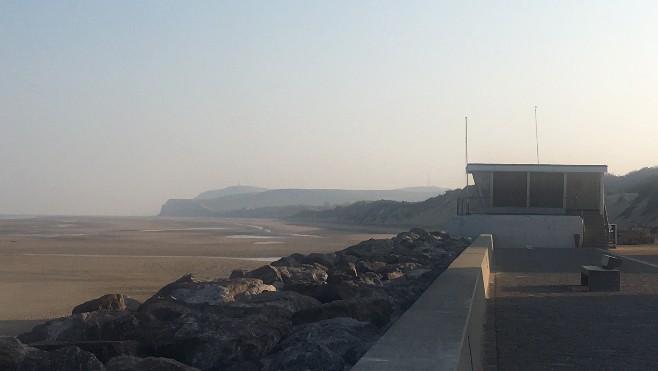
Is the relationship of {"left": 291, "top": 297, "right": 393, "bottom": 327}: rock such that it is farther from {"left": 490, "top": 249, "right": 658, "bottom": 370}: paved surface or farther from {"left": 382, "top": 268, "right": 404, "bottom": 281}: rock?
{"left": 382, "top": 268, "right": 404, "bottom": 281}: rock

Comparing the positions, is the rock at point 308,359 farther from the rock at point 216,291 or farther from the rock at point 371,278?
the rock at point 371,278

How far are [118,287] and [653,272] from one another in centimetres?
1274

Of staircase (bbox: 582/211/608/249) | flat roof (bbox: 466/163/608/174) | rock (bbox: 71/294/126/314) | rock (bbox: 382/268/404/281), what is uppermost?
flat roof (bbox: 466/163/608/174)

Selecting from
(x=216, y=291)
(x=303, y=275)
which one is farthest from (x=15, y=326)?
(x=303, y=275)

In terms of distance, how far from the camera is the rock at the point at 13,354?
6.03m

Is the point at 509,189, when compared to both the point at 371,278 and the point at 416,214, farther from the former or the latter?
the point at 416,214

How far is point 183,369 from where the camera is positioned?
553 centimetres

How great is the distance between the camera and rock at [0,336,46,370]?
603 cm

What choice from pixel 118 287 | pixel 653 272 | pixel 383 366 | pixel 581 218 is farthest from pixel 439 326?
pixel 581 218

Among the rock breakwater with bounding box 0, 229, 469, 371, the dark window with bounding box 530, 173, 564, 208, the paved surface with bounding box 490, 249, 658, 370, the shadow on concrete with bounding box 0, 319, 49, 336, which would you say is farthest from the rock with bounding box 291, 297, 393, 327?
the dark window with bounding box 530, 173, 564, 208

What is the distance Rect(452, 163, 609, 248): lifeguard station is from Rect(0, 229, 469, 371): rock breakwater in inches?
628

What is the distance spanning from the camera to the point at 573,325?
930 cm

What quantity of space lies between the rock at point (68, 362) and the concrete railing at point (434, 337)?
7.05 feet

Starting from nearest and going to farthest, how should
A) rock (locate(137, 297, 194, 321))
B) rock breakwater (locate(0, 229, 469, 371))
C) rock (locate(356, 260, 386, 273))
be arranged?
rock breakwater (locate(0, 229, 469, 371)), rock (locate(137, 297, 194, 321)), rock (locate(356, 260, 386, 273))
